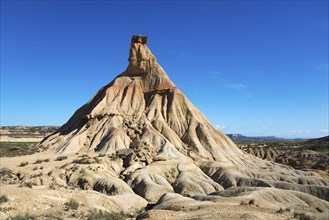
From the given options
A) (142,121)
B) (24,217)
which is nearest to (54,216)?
(24,217)

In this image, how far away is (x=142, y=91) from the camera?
61312 millimetres

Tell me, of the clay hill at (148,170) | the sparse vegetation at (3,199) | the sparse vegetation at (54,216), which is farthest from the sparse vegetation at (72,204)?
the sparse vegetation at (3,199)

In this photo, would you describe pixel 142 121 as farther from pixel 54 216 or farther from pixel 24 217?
pixel 24 217

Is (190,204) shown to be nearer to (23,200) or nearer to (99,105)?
(23,200)

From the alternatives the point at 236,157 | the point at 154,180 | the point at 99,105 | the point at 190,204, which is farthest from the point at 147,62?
the point at 190,204

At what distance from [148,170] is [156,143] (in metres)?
8.81

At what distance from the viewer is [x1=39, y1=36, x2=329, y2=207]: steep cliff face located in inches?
1519

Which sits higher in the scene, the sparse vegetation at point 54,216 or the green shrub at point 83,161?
the green shrub at point 83,161

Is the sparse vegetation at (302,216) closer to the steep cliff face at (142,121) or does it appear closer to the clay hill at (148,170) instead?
the clay hill at (148,170)

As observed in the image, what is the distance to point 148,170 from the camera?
41.1 metres

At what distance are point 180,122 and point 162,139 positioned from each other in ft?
23.7

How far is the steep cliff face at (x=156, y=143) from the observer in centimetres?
3859

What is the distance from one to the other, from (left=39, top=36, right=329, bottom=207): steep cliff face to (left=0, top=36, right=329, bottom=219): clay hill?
0.49 feet

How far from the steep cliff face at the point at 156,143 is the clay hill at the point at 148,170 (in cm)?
15
